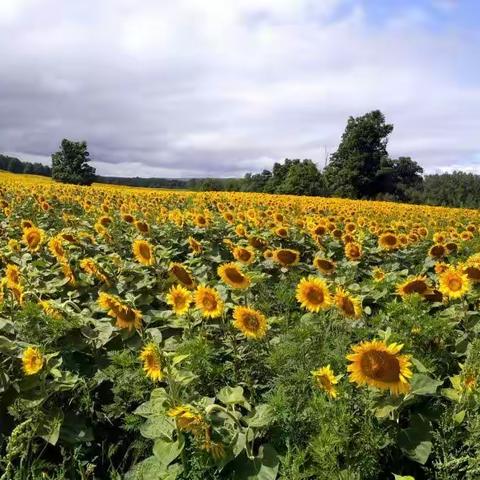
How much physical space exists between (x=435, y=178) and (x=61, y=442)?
235 ft

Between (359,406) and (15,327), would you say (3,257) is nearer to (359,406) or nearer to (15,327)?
(15,327)

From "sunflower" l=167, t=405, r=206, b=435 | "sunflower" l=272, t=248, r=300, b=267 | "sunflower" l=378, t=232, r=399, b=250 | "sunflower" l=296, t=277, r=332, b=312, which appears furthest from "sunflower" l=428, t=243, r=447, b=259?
"sunflower" l=167, t=405, r=206, b=435

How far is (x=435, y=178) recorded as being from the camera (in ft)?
228

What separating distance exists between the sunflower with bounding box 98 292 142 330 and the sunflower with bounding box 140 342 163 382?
2.04 feet

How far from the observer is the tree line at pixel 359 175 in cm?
5028

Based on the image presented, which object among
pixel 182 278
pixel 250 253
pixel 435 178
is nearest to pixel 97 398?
pixel 182 278

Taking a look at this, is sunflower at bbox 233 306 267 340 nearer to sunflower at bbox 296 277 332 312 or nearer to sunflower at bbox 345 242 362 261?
sunflower at bbox 296 277 332 312

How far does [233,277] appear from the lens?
389 cm

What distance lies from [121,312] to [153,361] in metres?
0.74

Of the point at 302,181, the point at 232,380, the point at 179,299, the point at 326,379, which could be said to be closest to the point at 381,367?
the point at 326,379

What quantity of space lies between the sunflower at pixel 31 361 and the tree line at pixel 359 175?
44.3 metres

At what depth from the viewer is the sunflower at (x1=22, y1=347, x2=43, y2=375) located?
2752 mm

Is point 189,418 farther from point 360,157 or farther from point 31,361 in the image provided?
point 360,157

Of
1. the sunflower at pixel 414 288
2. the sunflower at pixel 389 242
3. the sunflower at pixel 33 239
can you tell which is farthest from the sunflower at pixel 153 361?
the sunflower at pixel 389 242
